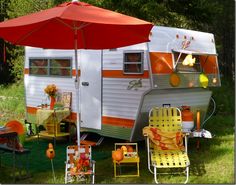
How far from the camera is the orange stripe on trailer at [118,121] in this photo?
7.52 m

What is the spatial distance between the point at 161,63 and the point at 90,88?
64.6 inches

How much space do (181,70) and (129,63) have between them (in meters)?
0.99

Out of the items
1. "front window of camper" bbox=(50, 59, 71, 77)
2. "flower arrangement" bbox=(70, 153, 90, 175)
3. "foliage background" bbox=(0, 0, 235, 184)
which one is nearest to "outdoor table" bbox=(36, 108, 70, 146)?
"foliage background" bbox=(0, 0, 235, 184)

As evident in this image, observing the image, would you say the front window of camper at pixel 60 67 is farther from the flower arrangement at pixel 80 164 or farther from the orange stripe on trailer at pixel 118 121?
the flower arrangement at pixel 80 164

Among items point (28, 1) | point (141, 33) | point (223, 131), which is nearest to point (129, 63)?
point (141, 33)

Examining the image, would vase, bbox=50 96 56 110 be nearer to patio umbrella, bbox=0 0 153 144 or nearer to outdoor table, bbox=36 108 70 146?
outdoor table, bbox=36 108 70 146

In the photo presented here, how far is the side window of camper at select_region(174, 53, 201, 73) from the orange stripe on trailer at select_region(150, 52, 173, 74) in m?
0.22

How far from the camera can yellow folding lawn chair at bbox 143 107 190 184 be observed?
6.17 m

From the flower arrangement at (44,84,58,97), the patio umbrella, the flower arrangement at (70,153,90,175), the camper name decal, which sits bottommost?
the flower arrangement at (70,153,90,175)

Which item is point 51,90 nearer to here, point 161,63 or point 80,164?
point 161,63


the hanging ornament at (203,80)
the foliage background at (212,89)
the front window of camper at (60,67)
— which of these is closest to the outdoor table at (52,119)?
the foliage background at (212,89)

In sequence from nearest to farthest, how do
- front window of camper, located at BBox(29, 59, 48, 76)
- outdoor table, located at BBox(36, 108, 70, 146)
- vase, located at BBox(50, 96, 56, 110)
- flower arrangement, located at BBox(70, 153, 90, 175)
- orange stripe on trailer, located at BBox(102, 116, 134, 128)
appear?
flower arrangement, located at BBox(70, 153, 90, 175)
orange stripe on trailer, located at BBox(102, 116, 134, 128)
outdoor table, located at BBox(36, 108, 70, 146)
vase, located at BBox(50, 96, 56, 110)
front window of camper, located at BBox(29, 59, 48, 76)

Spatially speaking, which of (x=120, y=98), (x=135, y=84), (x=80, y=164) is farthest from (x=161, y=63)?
(x=80, y=164)

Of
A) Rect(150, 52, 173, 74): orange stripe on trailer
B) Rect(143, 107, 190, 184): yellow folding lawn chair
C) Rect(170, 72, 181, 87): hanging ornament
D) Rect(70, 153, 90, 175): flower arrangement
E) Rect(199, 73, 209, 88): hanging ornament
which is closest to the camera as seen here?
Rect(70, 153, 90, 175): flower arrangement
